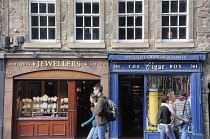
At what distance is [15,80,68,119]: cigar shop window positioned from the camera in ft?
48.2

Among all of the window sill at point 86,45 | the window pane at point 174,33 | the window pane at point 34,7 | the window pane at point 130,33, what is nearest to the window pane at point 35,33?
the window pane at point 34,7

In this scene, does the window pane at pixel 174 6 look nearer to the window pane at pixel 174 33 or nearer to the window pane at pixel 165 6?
the window pane at pixel 165 6

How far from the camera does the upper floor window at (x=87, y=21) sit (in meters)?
14.7

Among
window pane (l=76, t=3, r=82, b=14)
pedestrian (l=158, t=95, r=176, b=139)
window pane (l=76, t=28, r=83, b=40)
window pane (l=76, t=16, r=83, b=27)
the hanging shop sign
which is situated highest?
window pane (l=76, t=3, r=82, b=14)

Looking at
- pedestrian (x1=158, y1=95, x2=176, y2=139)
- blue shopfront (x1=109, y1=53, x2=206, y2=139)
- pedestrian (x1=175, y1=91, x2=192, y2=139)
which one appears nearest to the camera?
pedestrian (x1=158, y1=95, x2=176, y2=139)

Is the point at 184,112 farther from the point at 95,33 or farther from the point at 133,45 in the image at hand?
the point at 95,33

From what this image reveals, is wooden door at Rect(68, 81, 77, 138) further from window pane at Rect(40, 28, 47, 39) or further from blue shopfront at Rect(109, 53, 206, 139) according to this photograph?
window pane at Rect(40, 28, 47, 39)

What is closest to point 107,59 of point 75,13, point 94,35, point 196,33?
point 94,35

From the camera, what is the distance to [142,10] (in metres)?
14.7

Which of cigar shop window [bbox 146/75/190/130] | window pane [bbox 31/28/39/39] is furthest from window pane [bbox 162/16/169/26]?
window pane [bbox 31/28/39/39]

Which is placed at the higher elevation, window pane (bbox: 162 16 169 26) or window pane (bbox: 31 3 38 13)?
window pane (bbox: 31 3 38 13)

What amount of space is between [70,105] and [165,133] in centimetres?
448

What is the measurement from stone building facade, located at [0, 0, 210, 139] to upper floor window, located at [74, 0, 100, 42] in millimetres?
216

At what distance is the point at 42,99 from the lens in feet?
48.7
